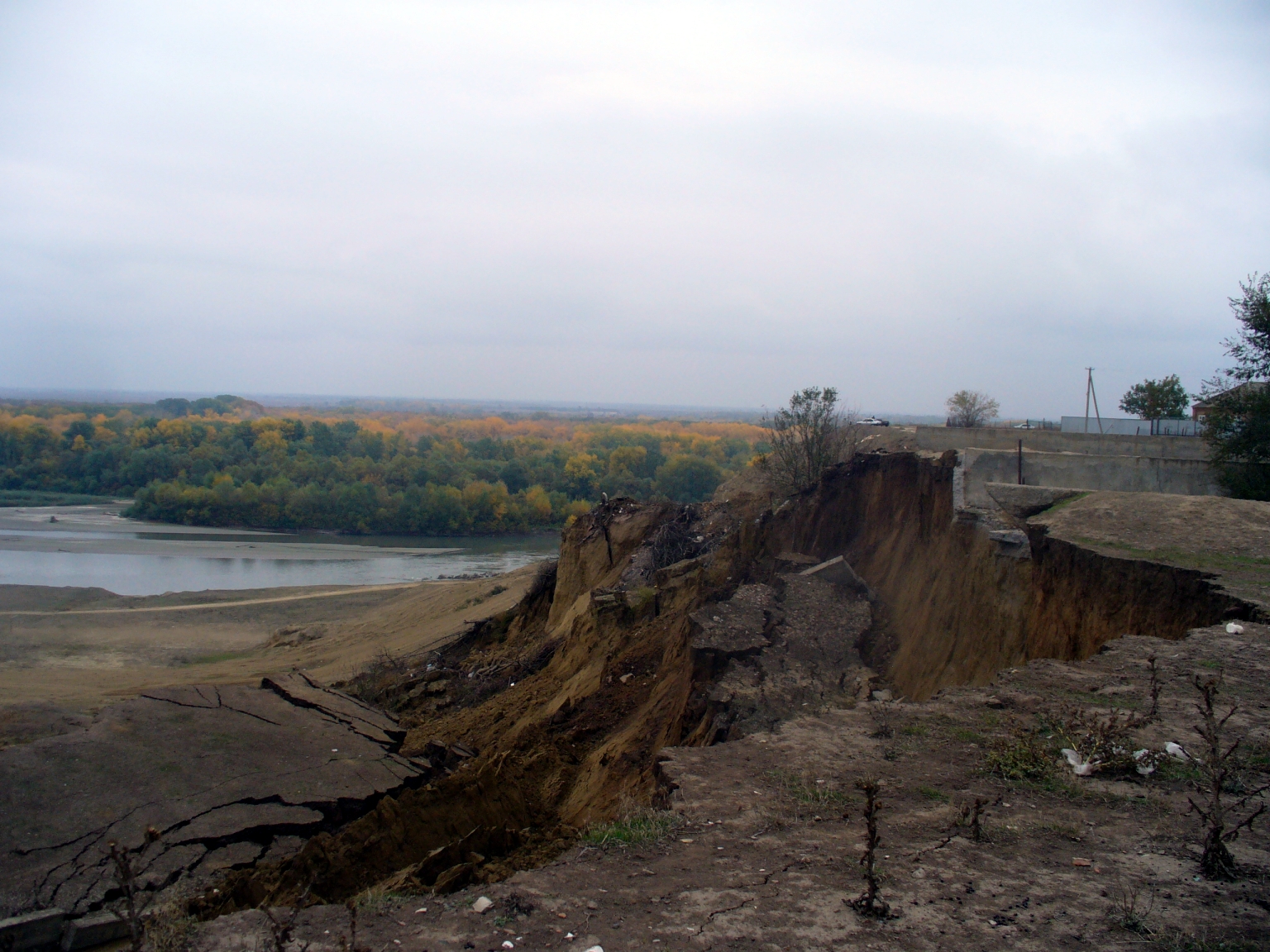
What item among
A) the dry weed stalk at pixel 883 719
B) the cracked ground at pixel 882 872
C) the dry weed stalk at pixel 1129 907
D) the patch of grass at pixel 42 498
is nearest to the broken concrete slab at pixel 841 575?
the dry weed stalk at pixel 883 719

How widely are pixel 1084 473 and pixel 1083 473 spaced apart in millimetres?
15

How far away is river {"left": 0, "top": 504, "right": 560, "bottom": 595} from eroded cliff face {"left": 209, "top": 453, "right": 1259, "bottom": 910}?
1079 inches

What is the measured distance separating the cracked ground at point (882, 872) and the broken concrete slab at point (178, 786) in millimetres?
4041

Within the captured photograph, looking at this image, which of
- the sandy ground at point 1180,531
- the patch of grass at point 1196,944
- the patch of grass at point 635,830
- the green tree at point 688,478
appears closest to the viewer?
the patch of grass at point 1196,944

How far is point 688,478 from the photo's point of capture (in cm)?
6938

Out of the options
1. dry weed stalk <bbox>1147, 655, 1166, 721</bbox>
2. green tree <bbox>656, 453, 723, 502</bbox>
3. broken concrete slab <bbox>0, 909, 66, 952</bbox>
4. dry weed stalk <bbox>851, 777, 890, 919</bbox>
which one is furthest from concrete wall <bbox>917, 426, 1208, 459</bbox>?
green tree <bbox>656, 453, 723, 502</bbox>

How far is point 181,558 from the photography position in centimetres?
4603

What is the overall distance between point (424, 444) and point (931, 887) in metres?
108

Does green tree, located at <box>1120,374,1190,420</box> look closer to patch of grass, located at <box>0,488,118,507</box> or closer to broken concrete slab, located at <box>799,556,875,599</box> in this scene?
broken concrete slab, located at <box>799,556,875,599</box>

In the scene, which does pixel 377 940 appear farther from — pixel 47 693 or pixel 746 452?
pixel 746 452

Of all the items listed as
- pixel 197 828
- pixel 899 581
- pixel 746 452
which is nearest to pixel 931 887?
pixel 197 828

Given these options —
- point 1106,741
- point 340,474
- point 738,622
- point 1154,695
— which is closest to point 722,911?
point 1106,741

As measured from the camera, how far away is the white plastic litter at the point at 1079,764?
5258 mm

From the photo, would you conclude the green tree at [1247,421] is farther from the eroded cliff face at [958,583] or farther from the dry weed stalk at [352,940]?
the dry weed stalk at [352,940]
